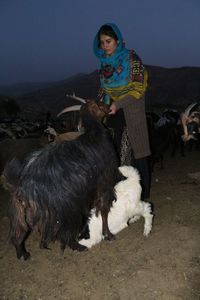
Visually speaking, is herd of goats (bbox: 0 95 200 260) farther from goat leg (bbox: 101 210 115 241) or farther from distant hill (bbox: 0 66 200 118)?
distant hill (bbox: 0 66 200 118)

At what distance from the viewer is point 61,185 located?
346 centimetres

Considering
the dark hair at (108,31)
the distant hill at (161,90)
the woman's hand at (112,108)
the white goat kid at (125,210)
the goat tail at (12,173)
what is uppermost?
the dark hair at (108,31)

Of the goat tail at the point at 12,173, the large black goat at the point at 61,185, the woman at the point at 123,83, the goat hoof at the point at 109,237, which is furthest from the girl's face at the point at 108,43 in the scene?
the goat hoof at the point at 109,237

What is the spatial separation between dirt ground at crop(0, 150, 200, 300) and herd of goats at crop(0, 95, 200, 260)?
0.50 feet

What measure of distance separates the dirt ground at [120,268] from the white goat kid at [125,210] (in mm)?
133

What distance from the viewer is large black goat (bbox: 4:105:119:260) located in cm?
341

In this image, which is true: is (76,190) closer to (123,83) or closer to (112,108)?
(112,108)

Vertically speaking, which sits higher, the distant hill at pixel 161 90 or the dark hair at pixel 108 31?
the dark hair at pixel 108 31

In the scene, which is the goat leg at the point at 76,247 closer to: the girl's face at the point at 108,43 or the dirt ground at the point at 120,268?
the dirt ground at the point at 120,268

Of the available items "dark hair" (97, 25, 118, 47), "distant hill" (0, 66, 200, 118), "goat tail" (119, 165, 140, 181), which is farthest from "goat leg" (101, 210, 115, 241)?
"distant hill" (0, 66, 200, 118)

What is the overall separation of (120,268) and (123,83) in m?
2.01

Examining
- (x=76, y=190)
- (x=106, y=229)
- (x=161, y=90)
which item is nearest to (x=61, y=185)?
(x=76, y=190)

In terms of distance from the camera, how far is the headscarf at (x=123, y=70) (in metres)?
4.18

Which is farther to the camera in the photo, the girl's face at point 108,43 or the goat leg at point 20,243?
the girl's face at point 108,43
